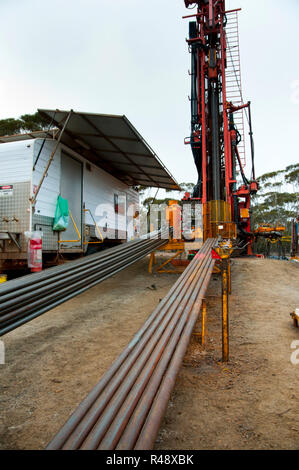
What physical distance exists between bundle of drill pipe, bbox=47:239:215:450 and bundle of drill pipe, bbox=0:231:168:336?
1.05 metres

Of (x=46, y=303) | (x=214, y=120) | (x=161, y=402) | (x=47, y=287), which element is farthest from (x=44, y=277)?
(x=214, y=120)

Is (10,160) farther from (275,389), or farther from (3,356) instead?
(275,389)

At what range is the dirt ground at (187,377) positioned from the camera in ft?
6.70

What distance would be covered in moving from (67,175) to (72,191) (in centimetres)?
51

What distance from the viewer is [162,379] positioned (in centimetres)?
206

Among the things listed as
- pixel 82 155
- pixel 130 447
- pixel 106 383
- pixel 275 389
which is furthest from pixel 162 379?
pixel 82 155

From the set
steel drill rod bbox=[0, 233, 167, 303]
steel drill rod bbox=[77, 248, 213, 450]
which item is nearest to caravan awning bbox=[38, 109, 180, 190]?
steel drill rod bbox=[0, 233, 167, 303]

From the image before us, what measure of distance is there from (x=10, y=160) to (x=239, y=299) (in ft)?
20.3

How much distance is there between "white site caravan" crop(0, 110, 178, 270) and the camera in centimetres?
632

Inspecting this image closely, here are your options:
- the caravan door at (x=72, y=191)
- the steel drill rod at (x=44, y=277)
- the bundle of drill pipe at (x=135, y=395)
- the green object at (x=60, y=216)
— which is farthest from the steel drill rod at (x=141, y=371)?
the caravan door at (x=72, y=191)

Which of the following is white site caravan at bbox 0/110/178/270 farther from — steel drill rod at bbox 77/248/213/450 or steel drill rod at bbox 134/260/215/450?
steel drill rod at bbox 134/260/215/450

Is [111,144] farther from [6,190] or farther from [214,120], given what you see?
[214,120]

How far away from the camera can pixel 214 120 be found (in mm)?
11234

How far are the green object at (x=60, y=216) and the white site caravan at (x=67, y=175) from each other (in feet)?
0.37
